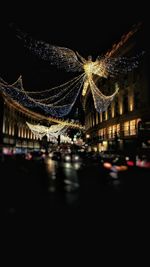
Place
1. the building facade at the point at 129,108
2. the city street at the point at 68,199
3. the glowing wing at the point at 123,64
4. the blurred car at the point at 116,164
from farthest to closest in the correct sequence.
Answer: the glowing wing at the point at 123,64 → the building facade at the point at 129,108 → the blurred car at the point at 116,164 → the city street at the point at 68,199

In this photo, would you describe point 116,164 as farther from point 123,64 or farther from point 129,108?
point 123,64

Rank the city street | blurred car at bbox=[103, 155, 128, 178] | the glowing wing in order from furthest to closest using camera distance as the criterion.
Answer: the glowing wing
blurred car at bbox=[103, 155, 128, 178]
the city street

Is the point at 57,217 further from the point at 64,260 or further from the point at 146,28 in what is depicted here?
the point at 146,28

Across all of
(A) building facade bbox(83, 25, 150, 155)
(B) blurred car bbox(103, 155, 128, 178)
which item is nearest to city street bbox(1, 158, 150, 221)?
(B) blurred car bbox(103, 155, 128, 178)

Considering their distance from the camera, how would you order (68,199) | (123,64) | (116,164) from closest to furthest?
(68,199)
(116,164)
(123,64)

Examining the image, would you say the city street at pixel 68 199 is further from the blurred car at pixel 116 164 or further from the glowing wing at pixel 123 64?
the glowing wing at pixel 123 64

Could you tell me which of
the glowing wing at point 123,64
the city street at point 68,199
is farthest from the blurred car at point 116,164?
the glowing wing at point 123,64

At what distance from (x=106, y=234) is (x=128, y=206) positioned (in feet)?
10.2

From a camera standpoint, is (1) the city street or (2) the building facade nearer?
(1) the city street

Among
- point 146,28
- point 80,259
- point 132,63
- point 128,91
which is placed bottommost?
point 80,259

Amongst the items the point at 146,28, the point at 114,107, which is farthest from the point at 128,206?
the point at 114,107

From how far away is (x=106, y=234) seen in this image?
20.5ft

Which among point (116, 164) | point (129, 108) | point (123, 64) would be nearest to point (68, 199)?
point (116, 164)

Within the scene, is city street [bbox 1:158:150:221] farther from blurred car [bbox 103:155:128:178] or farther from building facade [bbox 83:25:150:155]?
building facade [bbox 83:25:150:155]
